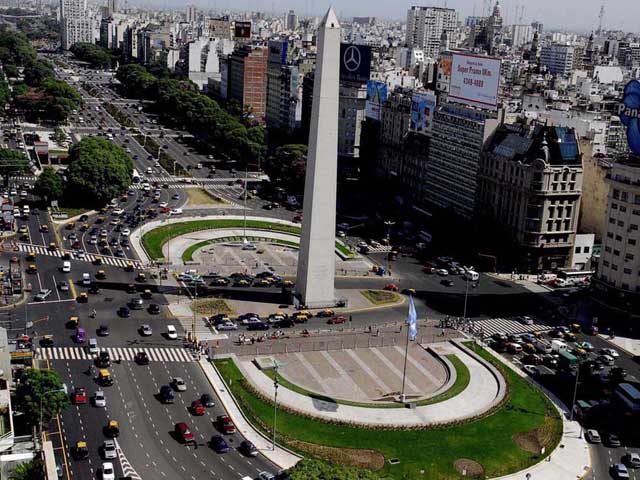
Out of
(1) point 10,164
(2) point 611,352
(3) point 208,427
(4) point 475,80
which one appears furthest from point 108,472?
(1) point 10,164

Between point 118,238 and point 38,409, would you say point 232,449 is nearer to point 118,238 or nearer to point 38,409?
point 38,409

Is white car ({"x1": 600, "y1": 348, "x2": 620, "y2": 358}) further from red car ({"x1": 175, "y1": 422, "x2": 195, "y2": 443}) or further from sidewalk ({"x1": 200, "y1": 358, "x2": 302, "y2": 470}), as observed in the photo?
red car ({"x1": 175, "y1": 422, "x2": 195, "y2": 443})

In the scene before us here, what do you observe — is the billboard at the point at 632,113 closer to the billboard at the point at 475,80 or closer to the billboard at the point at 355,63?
the billboard at the point at 475,80

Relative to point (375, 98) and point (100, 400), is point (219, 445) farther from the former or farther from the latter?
point (375, 98)

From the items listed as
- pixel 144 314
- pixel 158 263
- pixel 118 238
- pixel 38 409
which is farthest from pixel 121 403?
pixel 118 238

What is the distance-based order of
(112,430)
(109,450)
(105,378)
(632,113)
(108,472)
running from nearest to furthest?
(108,472)
(109,450)
(112,430)
(105,378)
(632,113)

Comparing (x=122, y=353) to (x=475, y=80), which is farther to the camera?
(x=475, y=80)

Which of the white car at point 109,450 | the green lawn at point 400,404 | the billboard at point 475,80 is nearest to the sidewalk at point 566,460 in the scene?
the green lawn at point 400,404
